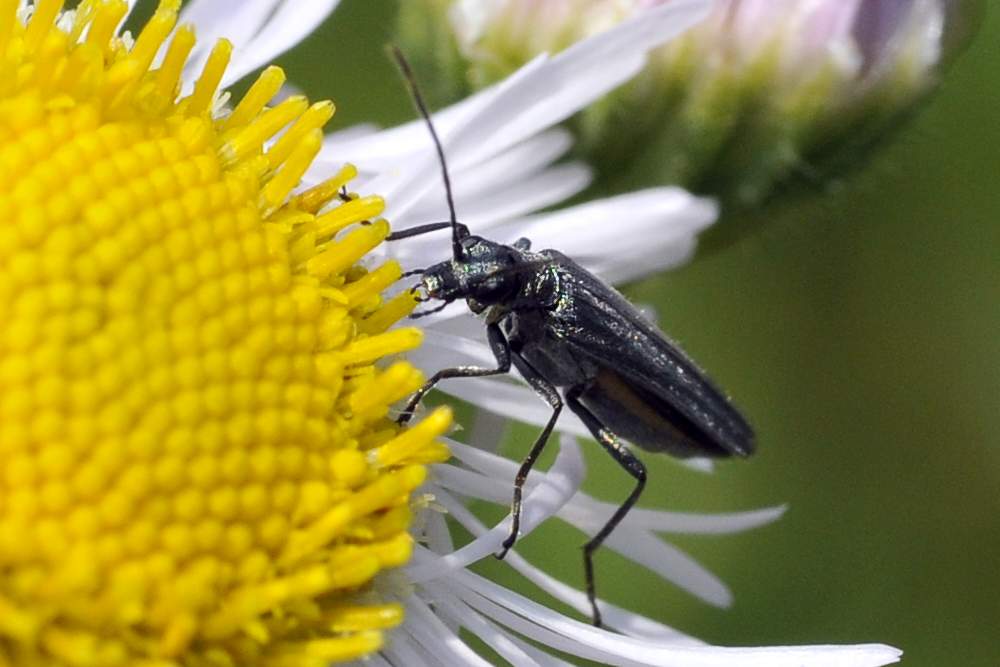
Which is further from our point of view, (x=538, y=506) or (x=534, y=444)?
(x=534, y=444)

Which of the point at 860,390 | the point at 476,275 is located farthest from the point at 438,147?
the point at 860,390

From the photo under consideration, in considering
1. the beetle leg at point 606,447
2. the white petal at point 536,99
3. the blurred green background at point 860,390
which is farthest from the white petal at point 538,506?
the blurred green background at point 860,390

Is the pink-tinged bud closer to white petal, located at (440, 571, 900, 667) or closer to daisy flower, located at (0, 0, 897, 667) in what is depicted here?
daisy flower, located at (0, 0, 897, 667)

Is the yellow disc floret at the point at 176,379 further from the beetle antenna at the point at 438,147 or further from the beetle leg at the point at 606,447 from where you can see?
the beetle leg at the point at 606,447

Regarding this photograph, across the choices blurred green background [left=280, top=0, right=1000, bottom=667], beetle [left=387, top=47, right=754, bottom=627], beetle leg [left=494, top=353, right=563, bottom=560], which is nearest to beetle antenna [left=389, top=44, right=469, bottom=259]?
beetle [left=387, top=47, right=754, bottom=627]

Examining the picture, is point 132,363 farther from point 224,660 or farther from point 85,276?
point 224,660

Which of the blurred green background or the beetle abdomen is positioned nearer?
the beetle abdomen

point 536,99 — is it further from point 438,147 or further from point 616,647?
point 616,647
